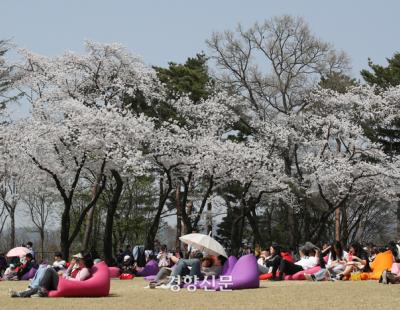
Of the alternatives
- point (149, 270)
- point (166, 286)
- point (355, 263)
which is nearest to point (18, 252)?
point (149, 270)

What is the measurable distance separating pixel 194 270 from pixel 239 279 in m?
0.92

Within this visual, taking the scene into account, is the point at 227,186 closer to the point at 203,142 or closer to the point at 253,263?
the point at 203,142

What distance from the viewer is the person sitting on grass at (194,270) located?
1383 centimetres

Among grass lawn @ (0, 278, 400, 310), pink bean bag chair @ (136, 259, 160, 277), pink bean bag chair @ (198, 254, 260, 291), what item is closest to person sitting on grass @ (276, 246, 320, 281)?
pink bean bag chair @ (198, 254, 260, 291)

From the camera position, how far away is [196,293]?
41.0 ft

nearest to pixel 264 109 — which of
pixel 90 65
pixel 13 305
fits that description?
pixel 90 65

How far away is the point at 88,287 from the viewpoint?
40.4 ft

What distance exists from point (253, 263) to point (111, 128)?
15675 mm

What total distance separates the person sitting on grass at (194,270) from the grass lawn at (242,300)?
0.78 meters

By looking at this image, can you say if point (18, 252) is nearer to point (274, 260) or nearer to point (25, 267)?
point (25, 267)

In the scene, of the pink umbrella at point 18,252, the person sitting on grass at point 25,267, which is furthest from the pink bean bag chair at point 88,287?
the pink umbrella at point 18,252

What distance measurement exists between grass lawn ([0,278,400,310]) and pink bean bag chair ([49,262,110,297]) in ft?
0.87

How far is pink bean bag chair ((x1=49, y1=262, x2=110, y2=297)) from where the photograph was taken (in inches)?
479

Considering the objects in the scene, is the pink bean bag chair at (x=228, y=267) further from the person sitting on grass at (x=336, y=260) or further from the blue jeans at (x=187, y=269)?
the person sitting on grass at (x=336, y=260)
